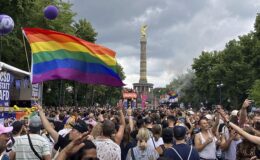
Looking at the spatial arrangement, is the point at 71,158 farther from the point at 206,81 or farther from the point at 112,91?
the point at 112,91

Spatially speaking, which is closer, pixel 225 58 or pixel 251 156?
pixel 251 156

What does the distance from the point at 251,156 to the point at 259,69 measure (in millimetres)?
59145

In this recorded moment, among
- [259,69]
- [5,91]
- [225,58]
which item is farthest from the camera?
[225,58]

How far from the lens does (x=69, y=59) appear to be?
11719 mm

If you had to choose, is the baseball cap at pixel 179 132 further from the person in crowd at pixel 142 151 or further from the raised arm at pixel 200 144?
the raised arm at pixel 200 144

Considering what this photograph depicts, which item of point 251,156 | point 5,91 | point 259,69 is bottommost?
point 251,156

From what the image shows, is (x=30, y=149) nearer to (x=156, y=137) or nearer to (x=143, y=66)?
(x=156, y=137)

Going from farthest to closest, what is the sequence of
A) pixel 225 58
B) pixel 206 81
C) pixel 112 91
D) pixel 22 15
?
pixel 112 91 < pixel 206 81 < pixel 225 58 < pixel 22 15

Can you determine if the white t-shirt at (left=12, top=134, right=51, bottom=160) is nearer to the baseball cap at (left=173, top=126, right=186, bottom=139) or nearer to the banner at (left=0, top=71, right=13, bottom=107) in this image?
the baseball cap at (left=173, top=126, right=186, bottom=139)

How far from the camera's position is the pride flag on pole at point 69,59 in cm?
1098

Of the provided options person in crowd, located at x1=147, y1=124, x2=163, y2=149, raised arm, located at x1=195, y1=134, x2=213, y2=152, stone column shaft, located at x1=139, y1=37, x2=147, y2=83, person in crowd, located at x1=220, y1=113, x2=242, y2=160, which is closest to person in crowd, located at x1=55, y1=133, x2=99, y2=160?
person in crowd, located at x1=147, y1=124, x2=163, y2=149

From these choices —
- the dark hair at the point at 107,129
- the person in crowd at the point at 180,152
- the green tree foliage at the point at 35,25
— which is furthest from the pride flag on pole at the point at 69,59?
the person in crowd at the point at 180,152

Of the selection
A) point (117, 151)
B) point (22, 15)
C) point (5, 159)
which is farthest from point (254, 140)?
point (22, 15)

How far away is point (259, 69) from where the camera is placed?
64.5 meters
